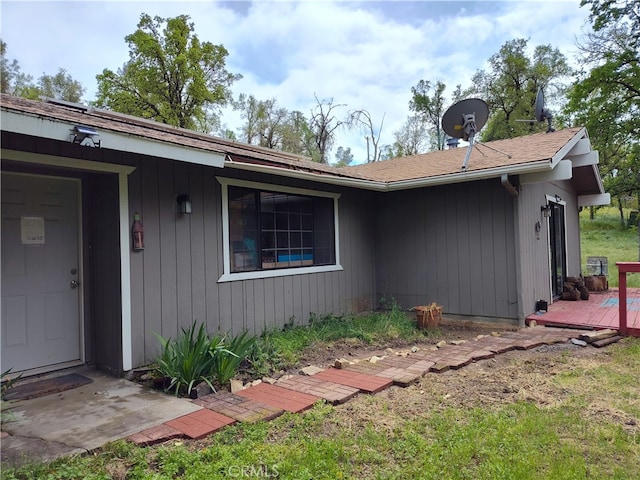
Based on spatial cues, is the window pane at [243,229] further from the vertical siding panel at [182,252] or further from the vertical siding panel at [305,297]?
the vertical siding panel at [305,297]

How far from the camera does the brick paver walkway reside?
9.52ft

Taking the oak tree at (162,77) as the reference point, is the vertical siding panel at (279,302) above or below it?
below

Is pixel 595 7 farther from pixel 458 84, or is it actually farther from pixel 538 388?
pixel 538 388

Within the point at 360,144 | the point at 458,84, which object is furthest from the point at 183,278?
the point at 458,84

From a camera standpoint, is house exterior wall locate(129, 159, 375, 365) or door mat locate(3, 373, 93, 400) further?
house exterior wall locate(129, 159, 375, 365)

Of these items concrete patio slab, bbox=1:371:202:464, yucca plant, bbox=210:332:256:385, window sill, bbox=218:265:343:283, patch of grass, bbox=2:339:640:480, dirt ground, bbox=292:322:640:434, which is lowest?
dirt ground, bbox=292:322:640:434

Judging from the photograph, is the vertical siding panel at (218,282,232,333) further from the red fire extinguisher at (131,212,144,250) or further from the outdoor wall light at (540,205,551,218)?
the outdoor wall light at (540,205,551,218)

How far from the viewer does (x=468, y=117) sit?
713cm

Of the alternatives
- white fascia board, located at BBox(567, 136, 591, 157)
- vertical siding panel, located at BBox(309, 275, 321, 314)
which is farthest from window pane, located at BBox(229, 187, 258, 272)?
white fascia board, located at BBox(567, 136, 591, 157)

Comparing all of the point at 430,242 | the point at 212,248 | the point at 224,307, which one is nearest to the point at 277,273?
the point at 224,307

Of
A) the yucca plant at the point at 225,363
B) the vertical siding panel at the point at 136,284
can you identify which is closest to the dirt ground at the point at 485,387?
the yucca plant at the point at 225,363

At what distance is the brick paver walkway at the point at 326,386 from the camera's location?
290 cm

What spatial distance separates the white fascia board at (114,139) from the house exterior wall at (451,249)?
392cm

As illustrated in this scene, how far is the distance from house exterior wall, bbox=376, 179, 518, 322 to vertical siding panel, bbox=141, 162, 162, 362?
4.30 meters
